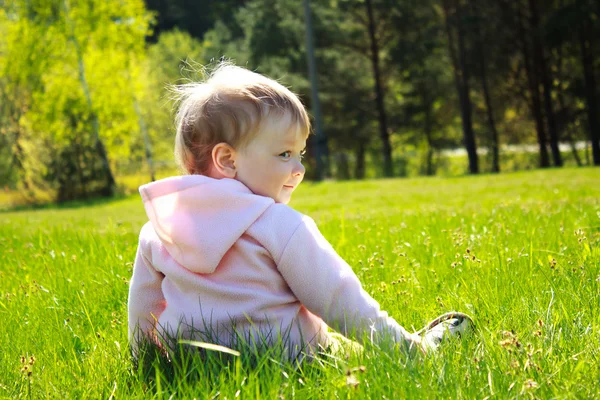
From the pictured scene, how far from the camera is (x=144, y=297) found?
262 cm

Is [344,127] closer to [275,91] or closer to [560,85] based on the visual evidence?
[560,85]

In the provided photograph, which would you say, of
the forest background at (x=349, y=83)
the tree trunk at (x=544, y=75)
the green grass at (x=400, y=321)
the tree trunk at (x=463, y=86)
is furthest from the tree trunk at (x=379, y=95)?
the green grass at (x=400, y=321)

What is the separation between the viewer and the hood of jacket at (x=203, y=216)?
2.30 m

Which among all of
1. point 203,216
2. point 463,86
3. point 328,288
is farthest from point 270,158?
point 463,86

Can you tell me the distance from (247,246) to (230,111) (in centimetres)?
48

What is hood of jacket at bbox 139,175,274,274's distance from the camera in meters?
2.30

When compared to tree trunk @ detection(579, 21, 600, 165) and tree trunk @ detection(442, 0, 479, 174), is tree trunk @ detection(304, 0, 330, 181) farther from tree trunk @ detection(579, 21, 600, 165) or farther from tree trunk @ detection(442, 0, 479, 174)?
tree trunk @ detection(579, 21, 600, 165)

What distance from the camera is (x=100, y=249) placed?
4.98 metres

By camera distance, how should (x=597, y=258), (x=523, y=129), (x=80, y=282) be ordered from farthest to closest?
(x=523, y=129)
(x=80, y=282)
(x=597, y=258)

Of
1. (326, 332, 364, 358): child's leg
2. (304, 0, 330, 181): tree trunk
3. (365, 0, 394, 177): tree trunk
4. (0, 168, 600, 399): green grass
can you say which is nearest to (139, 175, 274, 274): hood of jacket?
(0, 168, 600, 399): green grass

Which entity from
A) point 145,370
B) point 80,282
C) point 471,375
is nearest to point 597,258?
point 471,375

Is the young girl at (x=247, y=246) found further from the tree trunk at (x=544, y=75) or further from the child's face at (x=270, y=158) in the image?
the tree trunk at (x=544, y=75)

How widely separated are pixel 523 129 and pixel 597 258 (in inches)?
1169

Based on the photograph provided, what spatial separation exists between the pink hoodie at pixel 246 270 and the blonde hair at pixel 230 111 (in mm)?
184
